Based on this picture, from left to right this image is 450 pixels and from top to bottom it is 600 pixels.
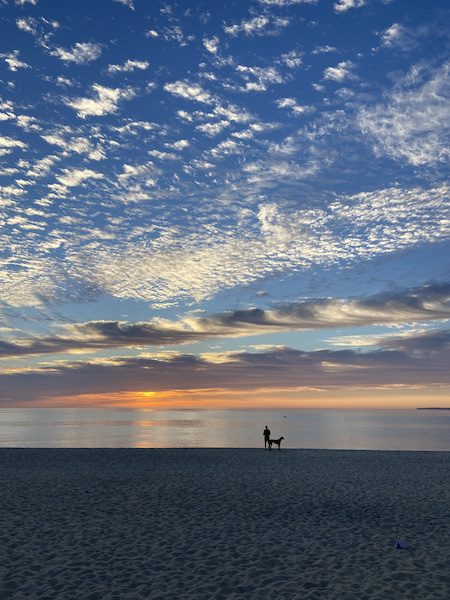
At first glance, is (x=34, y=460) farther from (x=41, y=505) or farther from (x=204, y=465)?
(x=41, y=505)

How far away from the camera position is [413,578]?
414 inches

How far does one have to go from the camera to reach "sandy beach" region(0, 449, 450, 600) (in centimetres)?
1008

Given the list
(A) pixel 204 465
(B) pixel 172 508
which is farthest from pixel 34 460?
(B) pixel 172 508

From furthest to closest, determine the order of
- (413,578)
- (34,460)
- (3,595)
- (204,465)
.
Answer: (34,460), (204,465), (413,578), (3,595)

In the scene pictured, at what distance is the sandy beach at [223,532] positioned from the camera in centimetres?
1008

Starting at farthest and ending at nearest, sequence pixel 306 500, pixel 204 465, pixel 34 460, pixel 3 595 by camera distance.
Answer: pixel 34 460
pixel 204 465
pixel 306 500
pixel 3 595

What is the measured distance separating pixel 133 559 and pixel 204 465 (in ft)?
56.4

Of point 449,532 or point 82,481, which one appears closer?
point 449,532

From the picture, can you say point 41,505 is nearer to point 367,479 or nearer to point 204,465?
point 204,465

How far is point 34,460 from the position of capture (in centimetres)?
3080

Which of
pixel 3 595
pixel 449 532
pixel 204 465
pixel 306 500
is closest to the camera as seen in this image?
pixel 3 595

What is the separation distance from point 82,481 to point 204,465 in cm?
793

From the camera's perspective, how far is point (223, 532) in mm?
14227

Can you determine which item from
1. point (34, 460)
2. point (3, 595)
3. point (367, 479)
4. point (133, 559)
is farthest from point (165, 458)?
point (3, 595)
